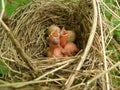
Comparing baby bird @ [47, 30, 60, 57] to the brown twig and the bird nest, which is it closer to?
the bird nest

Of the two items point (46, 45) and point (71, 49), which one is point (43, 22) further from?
point (71, 49)

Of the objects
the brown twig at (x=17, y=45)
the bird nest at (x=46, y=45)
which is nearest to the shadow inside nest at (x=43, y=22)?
the bird nest at (x=46, y=45)

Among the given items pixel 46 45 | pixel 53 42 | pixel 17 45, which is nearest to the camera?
pixel 17 45

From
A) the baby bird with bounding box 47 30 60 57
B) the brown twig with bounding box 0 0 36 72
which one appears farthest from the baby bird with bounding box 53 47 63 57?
the brown twig with bounding box 0 0 36 72

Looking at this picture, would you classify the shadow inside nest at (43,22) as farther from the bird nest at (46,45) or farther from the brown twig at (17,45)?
the brown twig at (17,45)

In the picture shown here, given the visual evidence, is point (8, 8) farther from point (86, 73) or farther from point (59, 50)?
point (86, 73)

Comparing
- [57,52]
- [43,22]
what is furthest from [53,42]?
[43,22]

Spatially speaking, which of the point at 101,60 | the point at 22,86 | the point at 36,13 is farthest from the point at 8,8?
the point at 22,86

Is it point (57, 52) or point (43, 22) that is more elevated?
point (43, 22)
